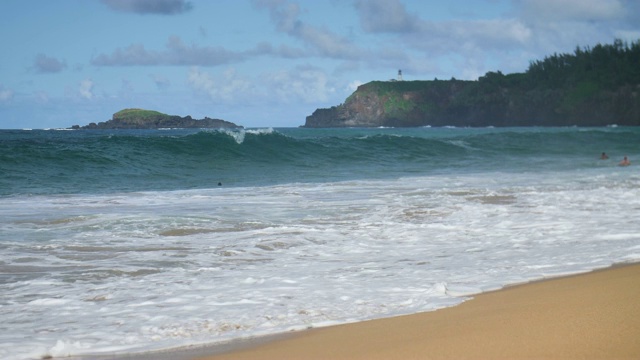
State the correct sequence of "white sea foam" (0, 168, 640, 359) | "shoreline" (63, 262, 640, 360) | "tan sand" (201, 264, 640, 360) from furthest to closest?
"white sea foam" (0, 168, 640, 359) < "shoreline" (63, 262, 640, 360) < "tan sand" (201, 264, 640, 360)

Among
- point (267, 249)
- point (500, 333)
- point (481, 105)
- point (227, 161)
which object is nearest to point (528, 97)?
point (481, 105)

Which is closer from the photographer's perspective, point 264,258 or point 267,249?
point 264,258

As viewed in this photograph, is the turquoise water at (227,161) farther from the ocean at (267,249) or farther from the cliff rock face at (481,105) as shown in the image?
the cliff rock face at (481,105)

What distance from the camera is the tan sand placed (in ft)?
11.1

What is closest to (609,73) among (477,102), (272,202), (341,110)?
(477,102)

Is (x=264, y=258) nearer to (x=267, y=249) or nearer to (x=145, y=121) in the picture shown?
(x=267, y=249)

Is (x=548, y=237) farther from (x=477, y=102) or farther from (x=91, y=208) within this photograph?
A: (x=477, y=102)

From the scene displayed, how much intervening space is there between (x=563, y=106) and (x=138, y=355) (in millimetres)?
120669

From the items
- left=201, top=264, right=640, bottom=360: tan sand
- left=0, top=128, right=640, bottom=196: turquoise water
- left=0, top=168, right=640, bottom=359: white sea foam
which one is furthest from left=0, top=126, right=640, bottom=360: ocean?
left=0, top=128, right=640, bottom=196: turquoise water

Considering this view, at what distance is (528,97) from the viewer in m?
123

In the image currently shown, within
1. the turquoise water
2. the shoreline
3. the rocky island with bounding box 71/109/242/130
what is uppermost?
the rocky island with bounding box 71/109/242/130

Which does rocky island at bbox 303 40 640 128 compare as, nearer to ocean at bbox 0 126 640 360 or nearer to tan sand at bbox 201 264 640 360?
ocean at bbox 0 126 640 360

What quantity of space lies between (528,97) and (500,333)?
124964mm

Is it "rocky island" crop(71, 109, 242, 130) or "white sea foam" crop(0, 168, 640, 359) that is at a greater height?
"rocky island" crop(71, 109, 242, 130)
